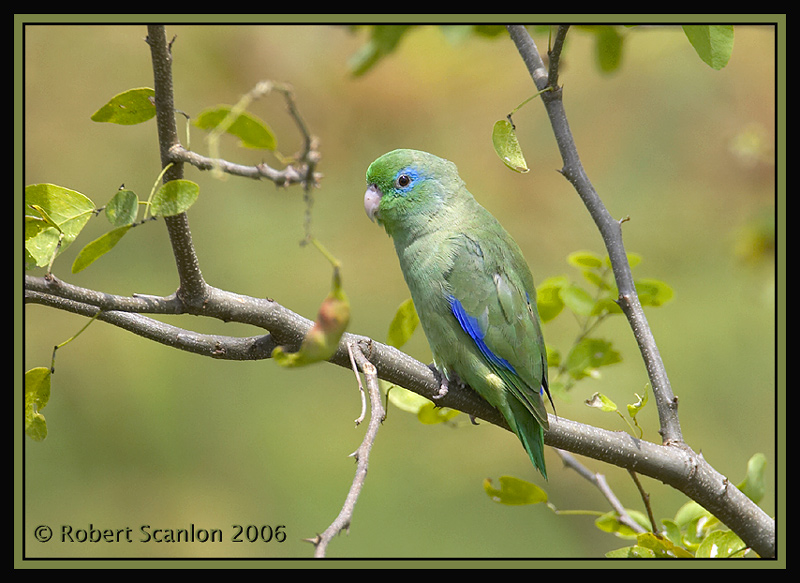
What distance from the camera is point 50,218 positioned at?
1.51m

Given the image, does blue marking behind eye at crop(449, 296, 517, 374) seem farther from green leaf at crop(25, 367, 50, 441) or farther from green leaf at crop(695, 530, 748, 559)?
green leaf at crop(25, 367, 50, 441)

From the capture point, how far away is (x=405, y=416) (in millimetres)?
4848

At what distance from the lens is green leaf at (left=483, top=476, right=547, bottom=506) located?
2225mm

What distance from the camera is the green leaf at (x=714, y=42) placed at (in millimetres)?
1884

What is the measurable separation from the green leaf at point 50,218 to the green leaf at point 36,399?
0.28 metres

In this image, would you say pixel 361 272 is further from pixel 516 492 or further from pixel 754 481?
pixel 754 481

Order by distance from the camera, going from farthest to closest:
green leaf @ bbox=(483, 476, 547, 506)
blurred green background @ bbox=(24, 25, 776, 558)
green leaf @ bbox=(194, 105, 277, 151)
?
blurred green background @ bbox=(24, 25, 776, 558)
green leaf @ bbox=(483, 476, 547, 506)
green leaf @ bbox=(194, 105, 277, 151)

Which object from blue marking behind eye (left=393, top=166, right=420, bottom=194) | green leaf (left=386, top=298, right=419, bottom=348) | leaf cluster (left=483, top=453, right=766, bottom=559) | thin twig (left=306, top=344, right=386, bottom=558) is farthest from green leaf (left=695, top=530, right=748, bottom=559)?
blue marking behind eye (left=393, top=166, right=420, bottom=194)

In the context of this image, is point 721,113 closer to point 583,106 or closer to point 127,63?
point 583,106

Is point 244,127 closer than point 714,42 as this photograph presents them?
Yes

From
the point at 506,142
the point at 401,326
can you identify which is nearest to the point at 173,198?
the point at 506,142

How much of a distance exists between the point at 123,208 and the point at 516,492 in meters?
1.50

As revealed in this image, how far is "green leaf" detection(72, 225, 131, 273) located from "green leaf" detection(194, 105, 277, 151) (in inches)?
11.5
